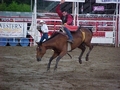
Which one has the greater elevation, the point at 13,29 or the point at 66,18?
the point at 66,18

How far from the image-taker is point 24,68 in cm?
1156

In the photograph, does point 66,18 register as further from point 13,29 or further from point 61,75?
point 13,29

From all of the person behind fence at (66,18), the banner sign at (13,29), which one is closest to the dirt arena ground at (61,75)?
the person behind fence at (66,18)

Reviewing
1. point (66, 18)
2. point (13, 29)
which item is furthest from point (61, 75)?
point (13, 29)

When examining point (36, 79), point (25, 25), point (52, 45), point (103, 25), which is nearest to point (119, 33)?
Answer: point (103, 25)

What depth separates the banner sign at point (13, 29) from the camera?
819 inches

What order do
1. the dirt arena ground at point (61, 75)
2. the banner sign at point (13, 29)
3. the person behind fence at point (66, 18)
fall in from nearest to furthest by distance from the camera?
the dirt arena ground at point (61, 75) → the person behind fence at point (66, 18) → the banner sign at point (13, 29)

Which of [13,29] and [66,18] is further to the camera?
[13,29]

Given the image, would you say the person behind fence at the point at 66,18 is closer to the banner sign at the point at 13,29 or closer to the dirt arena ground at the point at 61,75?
the dirt arena ground at the point at 61,75

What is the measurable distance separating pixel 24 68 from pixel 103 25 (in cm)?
1098

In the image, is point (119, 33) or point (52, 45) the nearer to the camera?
point (52, 45)

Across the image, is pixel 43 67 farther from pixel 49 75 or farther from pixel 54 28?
pixel 54 28

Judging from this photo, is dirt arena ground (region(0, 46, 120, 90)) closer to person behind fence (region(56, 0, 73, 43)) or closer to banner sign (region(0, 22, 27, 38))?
person behind fence (region(56, 0, 73, 43))

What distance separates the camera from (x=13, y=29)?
20.9 metres
